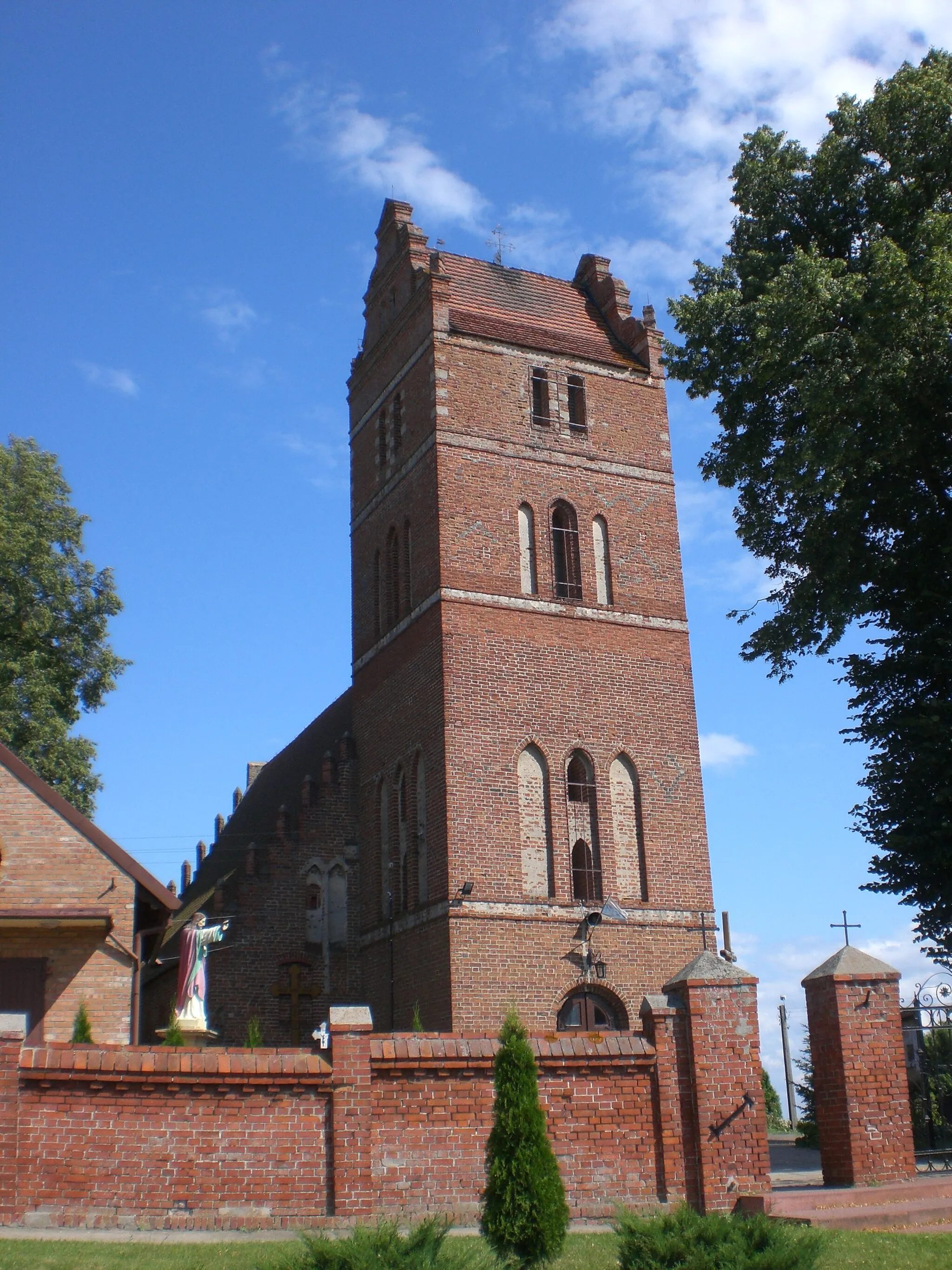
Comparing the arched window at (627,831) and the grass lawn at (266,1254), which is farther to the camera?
the arched window at (627,831)

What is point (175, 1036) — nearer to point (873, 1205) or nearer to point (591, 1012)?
point (591, 1012)

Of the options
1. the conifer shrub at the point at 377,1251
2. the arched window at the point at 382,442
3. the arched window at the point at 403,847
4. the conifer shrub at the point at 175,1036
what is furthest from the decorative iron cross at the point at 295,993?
the conifer shrub at the point at 377,1251

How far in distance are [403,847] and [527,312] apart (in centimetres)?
1121

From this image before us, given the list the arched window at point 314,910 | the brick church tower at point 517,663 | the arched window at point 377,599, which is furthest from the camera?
the arched window at point 377,599

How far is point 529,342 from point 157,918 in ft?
43.6

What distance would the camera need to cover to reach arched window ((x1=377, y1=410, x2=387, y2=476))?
27.5m

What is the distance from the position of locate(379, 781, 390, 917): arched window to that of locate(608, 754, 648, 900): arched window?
14.1ft

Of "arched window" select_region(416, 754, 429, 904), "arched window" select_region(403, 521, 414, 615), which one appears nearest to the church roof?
"arched window" select_region(416, 754, 429, 904)

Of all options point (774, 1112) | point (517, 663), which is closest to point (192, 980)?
point (517, 663)

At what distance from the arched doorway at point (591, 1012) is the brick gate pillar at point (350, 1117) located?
984cm

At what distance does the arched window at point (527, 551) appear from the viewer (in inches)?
958

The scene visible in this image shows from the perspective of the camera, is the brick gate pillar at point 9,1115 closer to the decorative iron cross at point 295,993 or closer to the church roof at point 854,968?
the church roof at point 854,968

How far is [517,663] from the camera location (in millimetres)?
23500

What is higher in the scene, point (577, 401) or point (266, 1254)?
point (577, 401)
